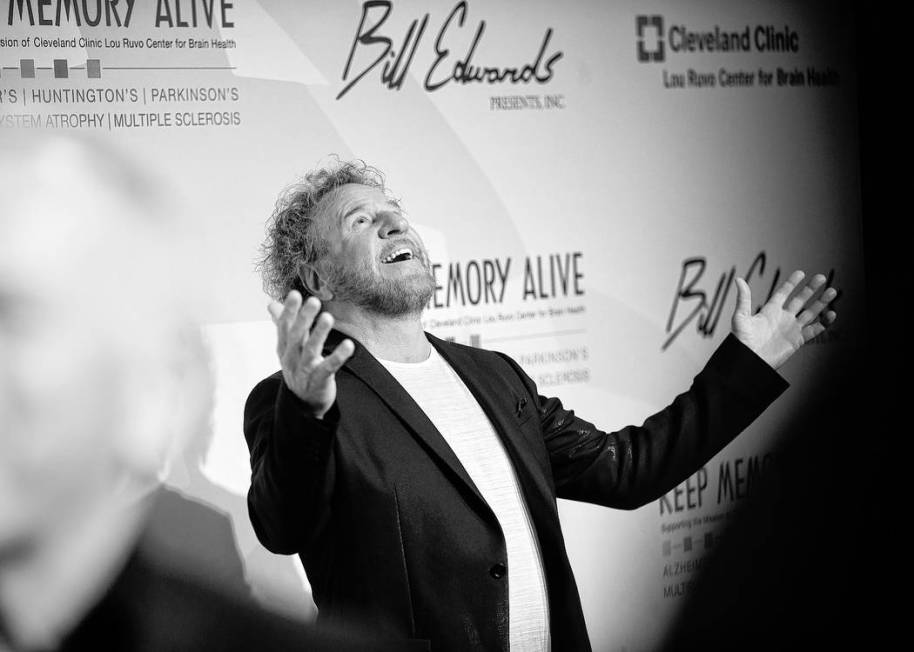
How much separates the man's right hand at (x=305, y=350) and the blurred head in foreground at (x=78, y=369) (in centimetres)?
105

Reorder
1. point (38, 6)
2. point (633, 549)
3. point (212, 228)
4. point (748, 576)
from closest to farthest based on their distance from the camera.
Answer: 1. point (38, 6)
2. point (212, 228)
3. point (633, 549)
4. point (748, 576)

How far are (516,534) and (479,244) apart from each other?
3.99ft

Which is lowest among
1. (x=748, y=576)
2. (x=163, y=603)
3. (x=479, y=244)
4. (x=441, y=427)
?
(x=748, y=576)

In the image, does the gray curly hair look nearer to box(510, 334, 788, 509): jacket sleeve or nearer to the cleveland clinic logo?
box(510, 334, 788, 509): jacket sleeve

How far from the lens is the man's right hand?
1609 millimetres

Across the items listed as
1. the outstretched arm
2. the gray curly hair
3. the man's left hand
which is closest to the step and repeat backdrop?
the gray curly hair

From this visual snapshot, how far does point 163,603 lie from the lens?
2.63m

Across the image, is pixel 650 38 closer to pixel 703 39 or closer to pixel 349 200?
pixel 703 39

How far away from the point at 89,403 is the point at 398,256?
0.84m

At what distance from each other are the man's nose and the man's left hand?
2.24 feet

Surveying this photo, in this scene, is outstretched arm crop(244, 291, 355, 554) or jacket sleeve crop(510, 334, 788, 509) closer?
outstretched arm crop(244, 291, 355, 554)

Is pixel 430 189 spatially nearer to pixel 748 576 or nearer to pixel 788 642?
pixel 748 576

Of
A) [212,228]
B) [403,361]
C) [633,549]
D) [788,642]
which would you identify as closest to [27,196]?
[212,228]

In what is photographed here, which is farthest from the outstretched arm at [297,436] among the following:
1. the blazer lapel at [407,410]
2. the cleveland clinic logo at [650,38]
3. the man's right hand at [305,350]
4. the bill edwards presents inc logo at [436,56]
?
the cleveland clinic logo at [650,38]
